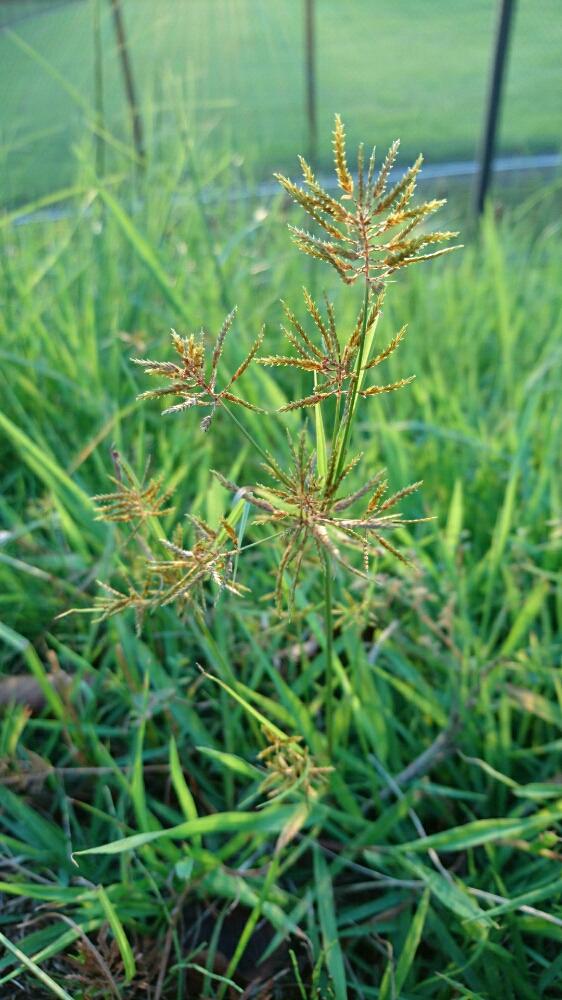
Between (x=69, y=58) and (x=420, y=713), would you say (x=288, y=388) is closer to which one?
(x=420, y=713)

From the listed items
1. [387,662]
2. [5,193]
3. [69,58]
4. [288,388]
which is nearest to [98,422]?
[288,388]

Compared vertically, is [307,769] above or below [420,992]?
above

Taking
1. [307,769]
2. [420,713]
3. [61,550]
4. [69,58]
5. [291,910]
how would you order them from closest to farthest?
[307,769], [291,910], [420,713], [61,550], [69,58]

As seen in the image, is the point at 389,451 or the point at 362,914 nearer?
the point at 362,914

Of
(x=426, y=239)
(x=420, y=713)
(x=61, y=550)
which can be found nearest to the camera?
(x=426, y=239)

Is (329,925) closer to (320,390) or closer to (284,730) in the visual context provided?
(284,730)

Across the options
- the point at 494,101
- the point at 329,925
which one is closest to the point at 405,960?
the point at 329,925

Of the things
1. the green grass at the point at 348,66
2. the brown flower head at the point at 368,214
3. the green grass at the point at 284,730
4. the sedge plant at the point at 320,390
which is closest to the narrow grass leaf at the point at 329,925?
the green grass at the point at 284,730

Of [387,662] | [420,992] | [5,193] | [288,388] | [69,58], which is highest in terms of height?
[69,58]
